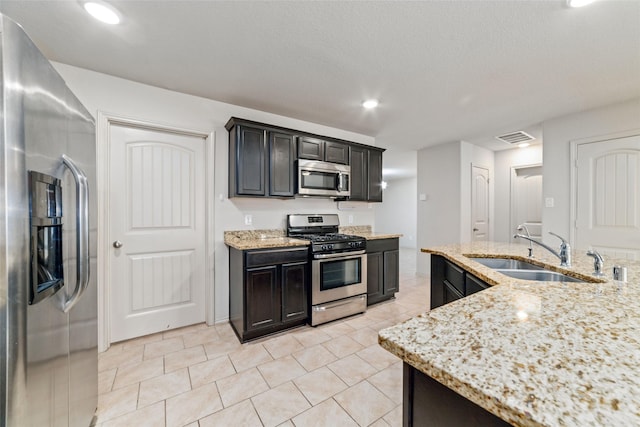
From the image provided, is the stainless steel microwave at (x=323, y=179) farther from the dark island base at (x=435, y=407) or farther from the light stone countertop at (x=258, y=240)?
the dark island base at (x=435, y=407)

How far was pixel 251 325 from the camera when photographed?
2389mm

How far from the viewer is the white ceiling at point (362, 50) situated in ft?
5.27

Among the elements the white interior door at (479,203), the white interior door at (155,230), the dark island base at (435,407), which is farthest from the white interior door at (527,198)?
the white interior door at (155,230)

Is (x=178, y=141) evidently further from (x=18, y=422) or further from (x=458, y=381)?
(x=458, y=381)

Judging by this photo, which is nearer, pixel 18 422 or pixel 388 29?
pixel 18 422

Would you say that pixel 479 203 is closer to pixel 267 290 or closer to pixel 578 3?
pixel 578 3

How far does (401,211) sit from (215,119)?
7145 mm

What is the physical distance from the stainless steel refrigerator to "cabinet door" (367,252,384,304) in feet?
8.71

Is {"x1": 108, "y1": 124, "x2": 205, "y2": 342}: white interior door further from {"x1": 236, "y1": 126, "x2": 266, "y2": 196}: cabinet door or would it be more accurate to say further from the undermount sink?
the undermount sink

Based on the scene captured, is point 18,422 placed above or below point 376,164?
below

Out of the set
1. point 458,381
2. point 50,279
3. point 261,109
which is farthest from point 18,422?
point 261,109

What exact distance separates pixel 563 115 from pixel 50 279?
488 centimetres

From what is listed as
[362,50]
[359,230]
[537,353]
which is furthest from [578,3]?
[359,230]

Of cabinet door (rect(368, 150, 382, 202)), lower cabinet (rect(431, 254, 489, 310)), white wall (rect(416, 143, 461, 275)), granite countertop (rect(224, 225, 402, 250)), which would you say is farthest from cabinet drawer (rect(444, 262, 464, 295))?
white wall (rect(416, 143, 461, 275))
